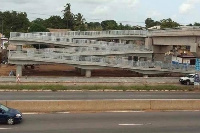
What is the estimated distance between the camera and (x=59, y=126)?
60.1 feet

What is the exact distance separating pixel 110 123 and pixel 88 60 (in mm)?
32360

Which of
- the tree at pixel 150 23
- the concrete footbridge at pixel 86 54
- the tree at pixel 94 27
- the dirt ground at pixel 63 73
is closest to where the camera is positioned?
the concrete footbridge at pixel 86 54

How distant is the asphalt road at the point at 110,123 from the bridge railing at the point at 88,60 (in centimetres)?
2875

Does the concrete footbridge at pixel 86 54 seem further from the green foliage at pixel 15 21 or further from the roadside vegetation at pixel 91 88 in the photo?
the green foliage at pixel 15 21

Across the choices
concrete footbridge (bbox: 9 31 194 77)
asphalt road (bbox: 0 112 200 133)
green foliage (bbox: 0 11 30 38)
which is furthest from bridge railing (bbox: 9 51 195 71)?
green foliage (bbox: 0 11 30 38)

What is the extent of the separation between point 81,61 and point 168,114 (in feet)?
97.0

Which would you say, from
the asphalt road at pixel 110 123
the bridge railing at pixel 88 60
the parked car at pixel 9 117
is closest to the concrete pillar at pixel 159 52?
the bridge railing at pixel 88 60

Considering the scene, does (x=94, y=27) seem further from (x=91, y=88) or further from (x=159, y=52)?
(x=91, y=88)

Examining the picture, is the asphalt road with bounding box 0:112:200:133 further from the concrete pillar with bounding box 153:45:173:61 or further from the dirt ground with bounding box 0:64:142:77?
the concrete pillar with bounding box 153:45:173:61

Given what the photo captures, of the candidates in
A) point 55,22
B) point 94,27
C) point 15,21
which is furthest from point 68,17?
point 94,27

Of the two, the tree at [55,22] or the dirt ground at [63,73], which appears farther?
the tree at [55,22]

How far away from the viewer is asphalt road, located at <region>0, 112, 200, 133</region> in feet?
58.2

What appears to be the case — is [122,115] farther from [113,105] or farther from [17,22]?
[17,22]

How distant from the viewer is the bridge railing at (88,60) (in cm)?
4978
